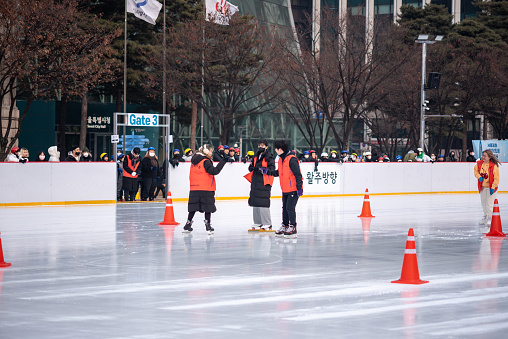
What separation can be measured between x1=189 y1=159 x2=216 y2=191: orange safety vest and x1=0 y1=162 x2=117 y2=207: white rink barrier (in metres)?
11.1

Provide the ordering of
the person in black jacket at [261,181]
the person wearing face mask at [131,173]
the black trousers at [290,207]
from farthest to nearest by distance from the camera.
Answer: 1. the person wearing face mask at [131,173]
2. the person in black jacket at [261,181]
3. the black trousers at [290,207]

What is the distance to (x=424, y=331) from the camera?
304 inches

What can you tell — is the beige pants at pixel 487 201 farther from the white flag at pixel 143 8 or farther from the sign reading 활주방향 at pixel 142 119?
the white flag at pixel 143 8

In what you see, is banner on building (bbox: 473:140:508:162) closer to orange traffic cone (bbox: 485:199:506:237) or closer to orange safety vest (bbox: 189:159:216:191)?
orange traffic cone (bbox: 485:199:506:237)

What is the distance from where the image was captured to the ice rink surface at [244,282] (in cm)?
792

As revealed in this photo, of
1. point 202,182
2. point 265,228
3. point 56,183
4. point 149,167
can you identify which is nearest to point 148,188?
point 149,167

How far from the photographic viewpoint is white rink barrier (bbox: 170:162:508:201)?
3111cm

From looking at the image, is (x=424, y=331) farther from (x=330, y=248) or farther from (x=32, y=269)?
(x=330, y=248)

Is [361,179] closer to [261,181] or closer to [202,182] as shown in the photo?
[261,181]

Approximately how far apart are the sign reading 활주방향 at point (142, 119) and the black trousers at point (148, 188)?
1.91 meters

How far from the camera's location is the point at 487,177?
20.3 m

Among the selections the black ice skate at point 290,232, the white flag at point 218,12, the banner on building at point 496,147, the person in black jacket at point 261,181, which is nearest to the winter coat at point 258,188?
the person in black jacket at point 261,181

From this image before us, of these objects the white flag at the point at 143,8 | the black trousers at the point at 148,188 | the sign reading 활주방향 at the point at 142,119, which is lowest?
the black trousers at the point at 148,188

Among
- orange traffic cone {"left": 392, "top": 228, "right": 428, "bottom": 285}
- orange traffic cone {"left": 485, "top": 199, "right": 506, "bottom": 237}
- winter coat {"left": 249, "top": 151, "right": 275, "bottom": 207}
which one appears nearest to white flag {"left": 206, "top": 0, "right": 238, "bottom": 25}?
winter coat {"left": 249, "top": 151, "right": 275, "bottom": 207}
